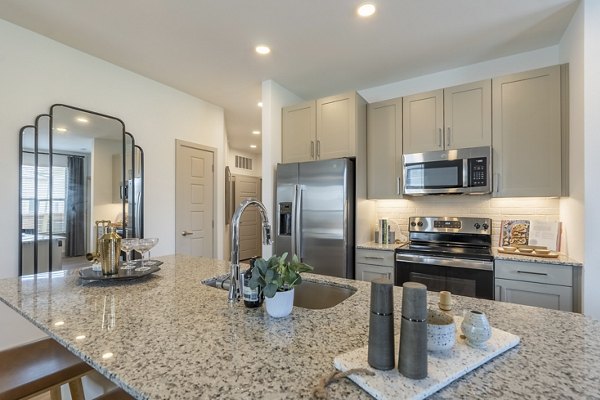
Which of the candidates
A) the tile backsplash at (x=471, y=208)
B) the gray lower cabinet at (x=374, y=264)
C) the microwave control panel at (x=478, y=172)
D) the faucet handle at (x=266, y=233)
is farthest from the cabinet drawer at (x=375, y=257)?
the faucet handle at (x=266, y=233)

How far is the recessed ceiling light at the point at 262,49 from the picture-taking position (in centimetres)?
263

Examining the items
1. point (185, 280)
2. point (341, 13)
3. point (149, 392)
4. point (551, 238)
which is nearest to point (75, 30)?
point (341, 13)

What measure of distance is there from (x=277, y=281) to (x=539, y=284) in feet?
7.34

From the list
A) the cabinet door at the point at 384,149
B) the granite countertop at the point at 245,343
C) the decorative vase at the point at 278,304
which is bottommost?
the granite countertop at the point at 245,343

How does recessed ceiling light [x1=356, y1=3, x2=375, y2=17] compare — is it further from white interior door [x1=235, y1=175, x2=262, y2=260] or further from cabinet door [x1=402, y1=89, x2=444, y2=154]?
white interior door [x1=235, y1=175, x2=262, y2=260]

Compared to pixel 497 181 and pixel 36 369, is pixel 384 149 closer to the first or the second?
pixel 497 181

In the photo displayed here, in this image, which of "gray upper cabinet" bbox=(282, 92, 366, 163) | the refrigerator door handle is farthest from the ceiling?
the refrigerator door handle

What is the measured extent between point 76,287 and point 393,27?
Result: 2711 mm

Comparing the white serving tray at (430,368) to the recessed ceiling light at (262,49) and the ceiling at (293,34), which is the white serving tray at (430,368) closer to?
the ceiling at (293,34)

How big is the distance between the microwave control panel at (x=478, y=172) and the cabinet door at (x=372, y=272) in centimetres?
107

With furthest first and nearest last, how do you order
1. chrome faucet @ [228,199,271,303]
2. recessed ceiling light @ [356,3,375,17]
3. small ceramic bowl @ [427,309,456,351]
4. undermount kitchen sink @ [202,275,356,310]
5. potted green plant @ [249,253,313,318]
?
recessed ceiling light @ [356,3,375,17], undermount kitchen sink @ [202,275,356,310], chrome faucet @ [228,199,271,303], potted green plant @ [249,253,313,318], small ceramic bowl @ [427,309,456,351]

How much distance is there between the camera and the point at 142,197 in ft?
10.4

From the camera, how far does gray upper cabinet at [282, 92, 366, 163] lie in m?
3.05

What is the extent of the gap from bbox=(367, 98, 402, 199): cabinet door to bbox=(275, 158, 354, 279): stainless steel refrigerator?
0.33 metres
